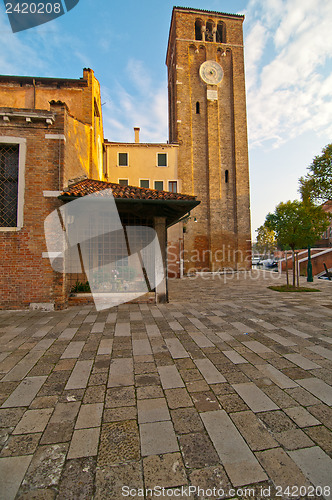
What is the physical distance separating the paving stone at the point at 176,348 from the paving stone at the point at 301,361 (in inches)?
62.3

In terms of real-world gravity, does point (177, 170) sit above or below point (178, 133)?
below

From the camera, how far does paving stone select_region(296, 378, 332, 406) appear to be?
8.91 ft

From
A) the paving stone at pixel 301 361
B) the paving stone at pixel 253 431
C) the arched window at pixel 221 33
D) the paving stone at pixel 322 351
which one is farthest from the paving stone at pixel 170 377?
the arched window at pixel 221 33

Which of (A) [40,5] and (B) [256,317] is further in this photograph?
(B) [256,317]

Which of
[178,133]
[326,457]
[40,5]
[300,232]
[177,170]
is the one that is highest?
[178,133]

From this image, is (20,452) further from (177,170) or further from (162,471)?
(177,170)

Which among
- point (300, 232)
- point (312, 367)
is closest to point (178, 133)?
point (300, 232)

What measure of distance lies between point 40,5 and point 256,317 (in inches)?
344

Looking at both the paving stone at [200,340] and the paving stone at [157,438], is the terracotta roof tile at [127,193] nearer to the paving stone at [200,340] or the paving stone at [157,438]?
the paving stone at [200,340]

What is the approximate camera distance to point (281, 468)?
1.82 meters

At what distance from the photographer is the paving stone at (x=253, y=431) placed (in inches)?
80.4

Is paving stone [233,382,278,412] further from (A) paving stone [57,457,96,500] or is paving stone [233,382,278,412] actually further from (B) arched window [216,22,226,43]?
(B) arched window [216,22,226,43]

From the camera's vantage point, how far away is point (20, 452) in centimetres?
200

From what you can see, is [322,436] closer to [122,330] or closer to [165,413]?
[165,413]
